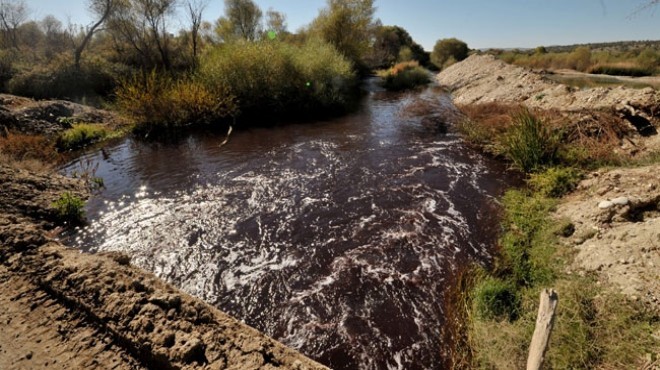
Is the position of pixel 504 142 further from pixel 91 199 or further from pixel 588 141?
pixel 91 199

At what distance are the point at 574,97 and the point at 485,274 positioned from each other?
9.44 m

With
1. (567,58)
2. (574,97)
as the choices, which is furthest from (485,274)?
(567,58)

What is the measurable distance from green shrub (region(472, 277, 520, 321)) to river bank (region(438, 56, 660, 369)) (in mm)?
12

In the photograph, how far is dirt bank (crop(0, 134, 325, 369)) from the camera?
2908mm

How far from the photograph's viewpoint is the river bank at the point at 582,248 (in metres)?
3.01

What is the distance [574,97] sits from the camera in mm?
10492

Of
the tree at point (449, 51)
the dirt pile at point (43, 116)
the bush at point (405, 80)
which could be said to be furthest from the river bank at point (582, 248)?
the tree at point (449, 51)

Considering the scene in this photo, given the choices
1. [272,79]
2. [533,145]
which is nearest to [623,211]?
[533,145]

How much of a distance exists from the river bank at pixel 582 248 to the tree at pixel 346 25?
22.1 meters

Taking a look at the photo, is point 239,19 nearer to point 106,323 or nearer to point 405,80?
point 405,80

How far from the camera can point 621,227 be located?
14.2 feet

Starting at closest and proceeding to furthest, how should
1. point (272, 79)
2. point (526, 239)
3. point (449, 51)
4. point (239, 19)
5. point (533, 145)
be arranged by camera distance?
point (526, 239)
point (533, 145)
point (272, 79)
point (239, 19)
point (449, 51)

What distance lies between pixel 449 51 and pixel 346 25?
17588 mm

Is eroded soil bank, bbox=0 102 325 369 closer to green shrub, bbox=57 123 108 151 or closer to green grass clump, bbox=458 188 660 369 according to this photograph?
green grass clump, bbox=458 188 660 369
